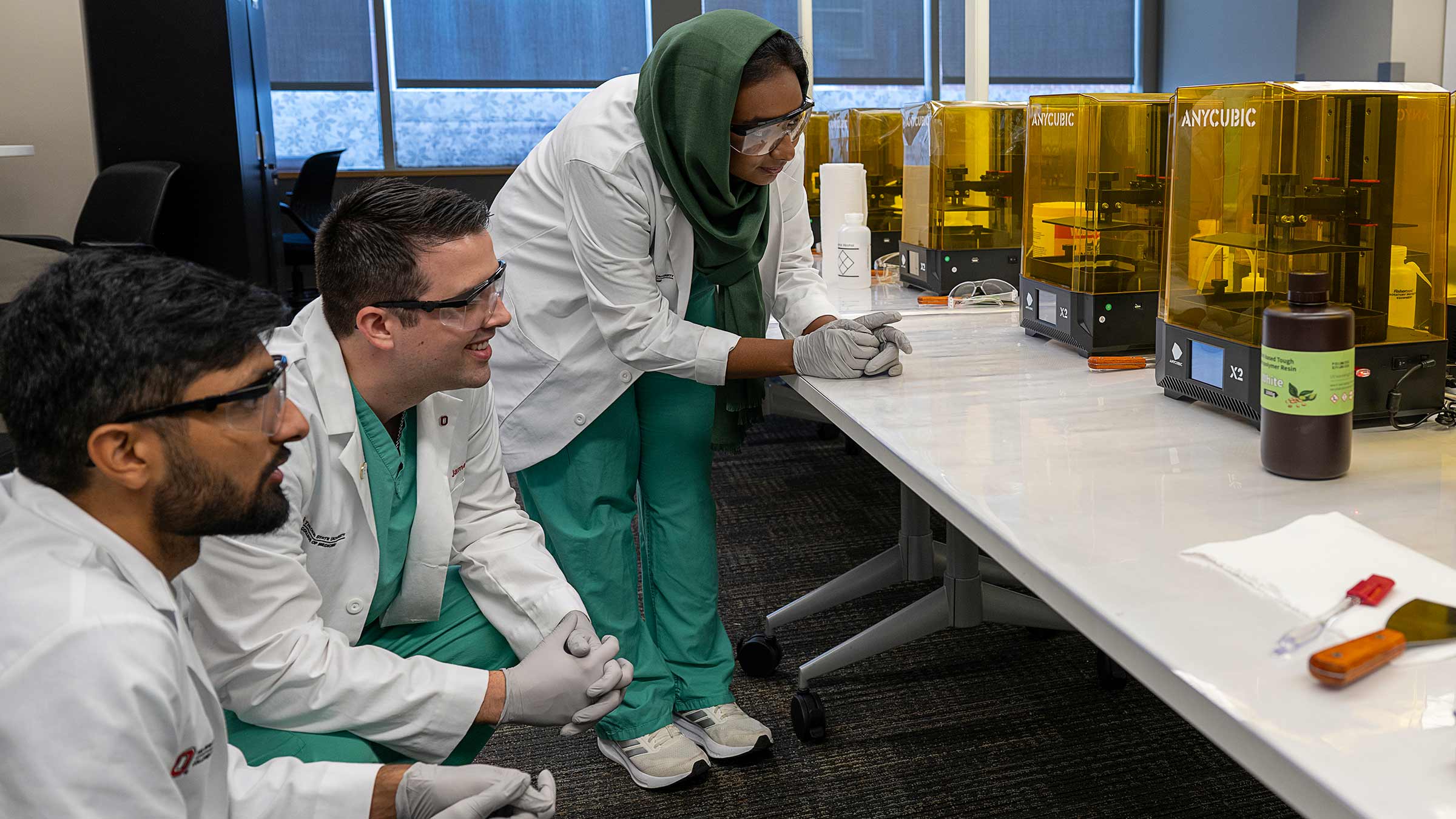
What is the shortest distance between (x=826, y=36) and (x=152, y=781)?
700 centimetres

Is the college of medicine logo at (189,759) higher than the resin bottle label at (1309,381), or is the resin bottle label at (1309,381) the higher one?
the resin bottle label at (1309,381)

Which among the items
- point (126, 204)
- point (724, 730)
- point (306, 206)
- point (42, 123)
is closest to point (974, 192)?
point (724, 730)

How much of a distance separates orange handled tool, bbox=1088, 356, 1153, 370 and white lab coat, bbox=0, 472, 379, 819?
1.35m

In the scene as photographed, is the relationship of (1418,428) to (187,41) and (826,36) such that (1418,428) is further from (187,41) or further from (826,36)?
(826,36)

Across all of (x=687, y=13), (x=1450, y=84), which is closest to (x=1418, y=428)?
(x=1450, y=84)

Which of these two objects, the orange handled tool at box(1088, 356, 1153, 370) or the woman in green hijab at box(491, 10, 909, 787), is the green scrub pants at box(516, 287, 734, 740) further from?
the orange handled tool at box(1088, 356, 1153, 370)

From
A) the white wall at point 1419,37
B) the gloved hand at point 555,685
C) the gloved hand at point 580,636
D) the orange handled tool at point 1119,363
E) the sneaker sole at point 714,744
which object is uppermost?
the white wall at point 1419,37

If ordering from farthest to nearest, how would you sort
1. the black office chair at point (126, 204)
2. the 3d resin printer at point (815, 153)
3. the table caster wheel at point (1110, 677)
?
the black office chair at point (126, 204) < the 3d resin printer at point (815, 153) < the table caster wheel at point (1110, 677)

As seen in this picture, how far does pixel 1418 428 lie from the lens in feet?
4.41

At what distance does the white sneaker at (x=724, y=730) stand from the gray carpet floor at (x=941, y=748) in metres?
0.04

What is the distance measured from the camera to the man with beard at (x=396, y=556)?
44.4 inches

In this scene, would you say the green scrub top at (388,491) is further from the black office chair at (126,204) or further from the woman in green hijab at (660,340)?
the black office chair at (126,204)

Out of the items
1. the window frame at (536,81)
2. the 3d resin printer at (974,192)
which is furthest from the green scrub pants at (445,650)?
the window frame at (536,81)

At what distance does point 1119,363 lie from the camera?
1756 millimetres
